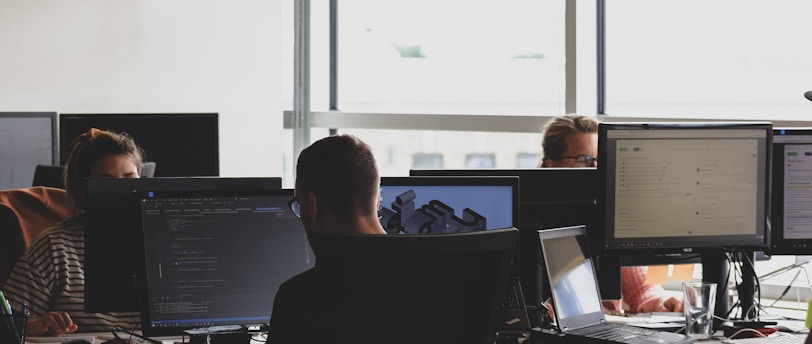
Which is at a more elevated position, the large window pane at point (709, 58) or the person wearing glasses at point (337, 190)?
the large window pane at point (709, 58)

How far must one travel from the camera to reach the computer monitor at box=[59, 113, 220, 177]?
5.06 metres

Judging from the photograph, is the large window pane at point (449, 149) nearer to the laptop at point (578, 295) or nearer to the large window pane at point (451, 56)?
the large window pane at point (451, 56)

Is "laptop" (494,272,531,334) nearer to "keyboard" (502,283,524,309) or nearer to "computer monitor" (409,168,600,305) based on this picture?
"keyboard" (502,283,524,309)

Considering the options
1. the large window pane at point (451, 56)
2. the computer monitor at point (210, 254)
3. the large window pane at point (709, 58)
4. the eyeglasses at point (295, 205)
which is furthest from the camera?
the large window pane at point (451, 56)

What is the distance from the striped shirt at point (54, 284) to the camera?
2.94 metres

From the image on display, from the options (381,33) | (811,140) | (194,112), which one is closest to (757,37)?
(811,140)

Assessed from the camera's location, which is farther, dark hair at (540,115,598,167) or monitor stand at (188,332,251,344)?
dark hair at (540,115,598,167)

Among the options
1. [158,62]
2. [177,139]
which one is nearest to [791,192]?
[177,139]

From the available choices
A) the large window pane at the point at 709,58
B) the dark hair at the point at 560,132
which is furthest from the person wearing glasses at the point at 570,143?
the large window pane at the point at 709,58

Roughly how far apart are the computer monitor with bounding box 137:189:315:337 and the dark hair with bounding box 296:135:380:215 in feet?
1.37

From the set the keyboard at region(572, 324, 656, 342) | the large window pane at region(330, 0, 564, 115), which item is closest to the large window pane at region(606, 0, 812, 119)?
the large window pane at region(330, 0, 564, 115)

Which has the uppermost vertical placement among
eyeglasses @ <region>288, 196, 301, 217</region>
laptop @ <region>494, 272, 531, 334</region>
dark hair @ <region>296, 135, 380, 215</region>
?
dark hair @ <region>296, 135, 380, 215</region>

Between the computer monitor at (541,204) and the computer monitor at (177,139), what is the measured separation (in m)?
2.44

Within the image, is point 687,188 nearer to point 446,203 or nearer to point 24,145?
point 446,203
